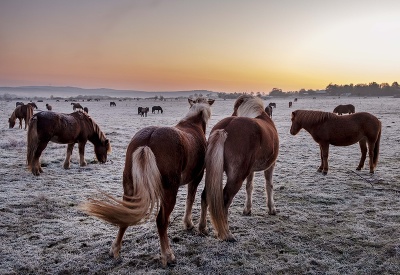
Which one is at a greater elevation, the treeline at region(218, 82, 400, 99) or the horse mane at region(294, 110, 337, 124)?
the treeline at region(218, 82, 400, 99)

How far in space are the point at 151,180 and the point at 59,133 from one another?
20.2 feet

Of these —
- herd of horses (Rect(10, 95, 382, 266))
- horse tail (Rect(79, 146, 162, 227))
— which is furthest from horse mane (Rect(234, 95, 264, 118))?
horse tail (Rect(79, 146, 162, 227))

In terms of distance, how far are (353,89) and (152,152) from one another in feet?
440

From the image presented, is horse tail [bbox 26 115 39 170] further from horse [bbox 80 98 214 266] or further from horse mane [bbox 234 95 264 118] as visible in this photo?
horse mane [bbox 234 95 264 118]

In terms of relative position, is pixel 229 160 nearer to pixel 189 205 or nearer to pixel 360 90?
pixel 189 205

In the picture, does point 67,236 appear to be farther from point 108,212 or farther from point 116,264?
point 108,212

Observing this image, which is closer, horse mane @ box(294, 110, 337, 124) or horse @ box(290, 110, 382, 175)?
horse @ box(290, 110, 382, 175)

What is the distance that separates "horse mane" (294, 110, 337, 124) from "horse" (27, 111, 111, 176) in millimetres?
6191

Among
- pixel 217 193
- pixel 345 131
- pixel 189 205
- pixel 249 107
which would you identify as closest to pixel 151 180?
pixel 217 193

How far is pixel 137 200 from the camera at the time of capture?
3.18m

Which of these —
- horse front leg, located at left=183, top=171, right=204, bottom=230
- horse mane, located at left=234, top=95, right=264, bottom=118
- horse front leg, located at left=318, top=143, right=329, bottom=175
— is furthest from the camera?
horse front leg, located at left=318, top=143, right=329, bottom=175

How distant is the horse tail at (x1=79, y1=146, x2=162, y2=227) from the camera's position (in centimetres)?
303

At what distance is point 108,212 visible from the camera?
9.96 ft

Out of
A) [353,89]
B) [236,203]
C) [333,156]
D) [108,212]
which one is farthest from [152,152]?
[353,89]
